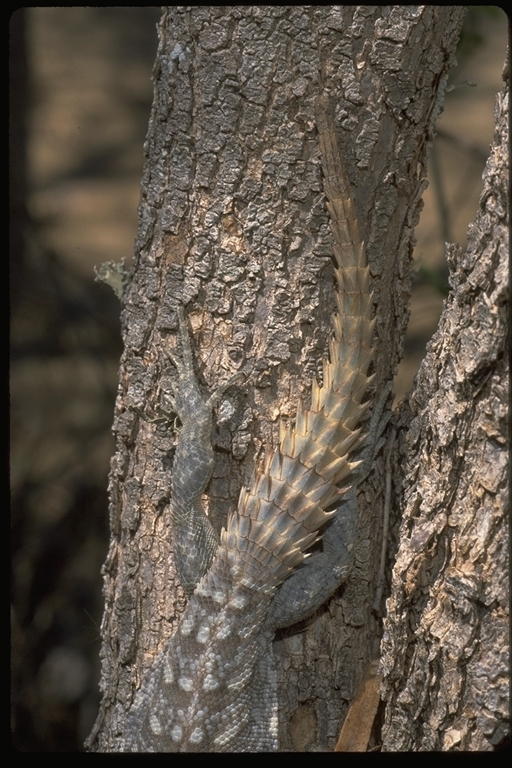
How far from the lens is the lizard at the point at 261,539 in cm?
205

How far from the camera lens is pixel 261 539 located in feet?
6.81

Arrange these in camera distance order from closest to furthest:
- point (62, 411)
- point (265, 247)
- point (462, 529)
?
point (462, 529)
point (265, 247)
point (62, 411)

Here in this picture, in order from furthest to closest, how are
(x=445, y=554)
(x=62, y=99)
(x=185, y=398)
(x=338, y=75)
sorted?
(x=62, y=99)
(x=185, y=398)
(x=338, y=75)
(x=445, y=554)

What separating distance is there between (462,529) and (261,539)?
0.56m

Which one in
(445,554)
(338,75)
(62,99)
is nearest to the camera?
(445,554)

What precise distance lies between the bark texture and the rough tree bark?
67 millimetres

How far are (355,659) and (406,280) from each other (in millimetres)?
1153

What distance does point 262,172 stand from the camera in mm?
2051

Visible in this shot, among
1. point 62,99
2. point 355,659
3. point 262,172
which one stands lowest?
point 355,659

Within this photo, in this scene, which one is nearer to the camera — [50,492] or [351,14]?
[351,14]

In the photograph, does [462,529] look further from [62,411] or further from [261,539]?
[62,411]

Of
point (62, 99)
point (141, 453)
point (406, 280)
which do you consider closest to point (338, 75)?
point (406, 280)

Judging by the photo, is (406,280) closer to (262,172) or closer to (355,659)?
(262,172)

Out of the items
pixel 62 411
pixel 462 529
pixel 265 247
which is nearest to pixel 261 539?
pixel 462 529
